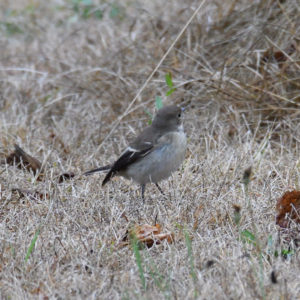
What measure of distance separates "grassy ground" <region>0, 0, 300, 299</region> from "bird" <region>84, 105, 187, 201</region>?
0.13m

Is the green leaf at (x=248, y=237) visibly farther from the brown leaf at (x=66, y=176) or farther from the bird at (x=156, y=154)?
the brown leaf at (x=66, y=176)

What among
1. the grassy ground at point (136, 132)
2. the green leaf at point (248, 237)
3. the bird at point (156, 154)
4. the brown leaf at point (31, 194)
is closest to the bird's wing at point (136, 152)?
the bird at point (156, 154)

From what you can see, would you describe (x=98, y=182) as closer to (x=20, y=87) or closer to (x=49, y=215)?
(x=49, y=215)

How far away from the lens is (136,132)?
5535 mm

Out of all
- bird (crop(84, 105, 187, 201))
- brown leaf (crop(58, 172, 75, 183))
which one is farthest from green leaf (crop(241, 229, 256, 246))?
brown leaf (crop(58, 172, 75, 183))

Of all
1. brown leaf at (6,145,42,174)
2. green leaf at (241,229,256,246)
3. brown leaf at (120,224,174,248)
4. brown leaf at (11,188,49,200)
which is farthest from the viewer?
brown leaf at (6,145,42,174)

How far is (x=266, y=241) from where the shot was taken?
10.8 feet

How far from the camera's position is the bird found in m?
4.26

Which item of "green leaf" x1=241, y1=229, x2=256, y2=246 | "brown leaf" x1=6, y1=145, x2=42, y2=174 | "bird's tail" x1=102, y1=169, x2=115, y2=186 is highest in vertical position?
"green leaf" x1=241, y1=229, x2=256, y2=246

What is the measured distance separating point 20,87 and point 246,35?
2.38 meters

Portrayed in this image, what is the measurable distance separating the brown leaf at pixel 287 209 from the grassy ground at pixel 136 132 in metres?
0.10

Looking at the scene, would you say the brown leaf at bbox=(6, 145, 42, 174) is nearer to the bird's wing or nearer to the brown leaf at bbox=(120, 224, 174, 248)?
the bird's wing

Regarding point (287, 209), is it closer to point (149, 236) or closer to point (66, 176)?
point (149, 236)


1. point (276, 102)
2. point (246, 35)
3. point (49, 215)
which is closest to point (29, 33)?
point (246, 35)
